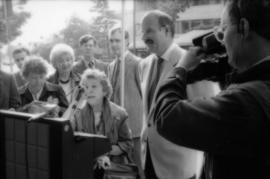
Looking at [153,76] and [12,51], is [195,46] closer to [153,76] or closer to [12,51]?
[153,76]

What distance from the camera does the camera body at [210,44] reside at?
1.03 m

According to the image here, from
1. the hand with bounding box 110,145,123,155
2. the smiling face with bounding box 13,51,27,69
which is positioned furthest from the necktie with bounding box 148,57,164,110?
the smiling face with bounding box 13,51,27,69

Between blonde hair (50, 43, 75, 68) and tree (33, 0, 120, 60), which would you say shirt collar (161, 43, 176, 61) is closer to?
blonde hair (50, 43, 75, 68)

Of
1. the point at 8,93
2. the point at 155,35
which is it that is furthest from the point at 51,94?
the point at 155,35

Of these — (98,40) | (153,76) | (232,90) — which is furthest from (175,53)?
(98,40)

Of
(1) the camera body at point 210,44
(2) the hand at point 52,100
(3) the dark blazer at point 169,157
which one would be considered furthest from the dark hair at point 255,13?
(2) the hand at point 52,100

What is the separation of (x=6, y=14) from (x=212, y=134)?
4.34 meters

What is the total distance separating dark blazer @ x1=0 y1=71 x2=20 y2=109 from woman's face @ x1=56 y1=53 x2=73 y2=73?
0.58m

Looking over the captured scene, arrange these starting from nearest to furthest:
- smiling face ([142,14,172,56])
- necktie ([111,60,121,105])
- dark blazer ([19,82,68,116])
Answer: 1. smiling face ([142,14,172,56])
2. dark blazer ([19,82,68,116])
3. necktie ([111,60,121,105])

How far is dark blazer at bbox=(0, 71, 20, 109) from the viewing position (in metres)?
3.00

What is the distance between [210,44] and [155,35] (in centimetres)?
158

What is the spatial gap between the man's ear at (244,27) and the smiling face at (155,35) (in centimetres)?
159

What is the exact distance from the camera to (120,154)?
2.62 meters

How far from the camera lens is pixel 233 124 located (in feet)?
2.89
